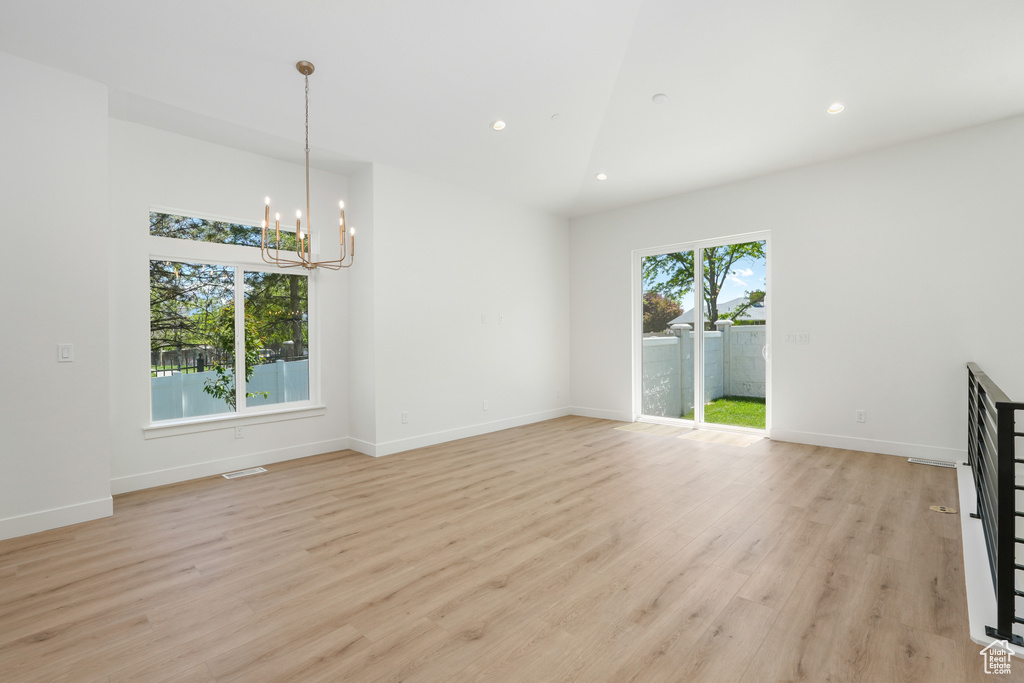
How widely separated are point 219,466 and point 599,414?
482cm

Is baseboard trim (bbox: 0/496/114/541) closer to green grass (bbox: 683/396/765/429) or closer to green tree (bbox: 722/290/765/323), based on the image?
green grass (bbox: 683/396/765/429)

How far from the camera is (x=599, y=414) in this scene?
7.04 meters

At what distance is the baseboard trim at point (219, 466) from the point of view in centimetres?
→ 387

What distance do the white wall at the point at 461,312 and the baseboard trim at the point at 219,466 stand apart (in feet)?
2.25

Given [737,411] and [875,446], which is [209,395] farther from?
[875,446]

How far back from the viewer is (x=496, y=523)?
3.14 metres

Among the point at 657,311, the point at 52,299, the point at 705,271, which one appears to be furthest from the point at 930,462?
the point at 52,299

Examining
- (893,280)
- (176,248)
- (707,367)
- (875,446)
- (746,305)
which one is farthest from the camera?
(707,367)

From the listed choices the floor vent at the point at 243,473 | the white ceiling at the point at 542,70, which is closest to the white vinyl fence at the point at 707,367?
the white ceiling at the point at 542,70

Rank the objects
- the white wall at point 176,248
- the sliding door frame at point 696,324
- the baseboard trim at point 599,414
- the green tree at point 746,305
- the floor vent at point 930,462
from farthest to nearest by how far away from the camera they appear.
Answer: the baseboard trim at point 599,414 → the green tree at point 746,305 → the sliding door frame at point 696,324 → the floor vent at point 930,462 → the white wall at point 176,248

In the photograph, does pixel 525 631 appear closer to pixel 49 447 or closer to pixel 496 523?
pixel 496 523

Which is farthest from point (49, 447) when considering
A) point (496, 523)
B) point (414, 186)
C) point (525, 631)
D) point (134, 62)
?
point (414, 186)

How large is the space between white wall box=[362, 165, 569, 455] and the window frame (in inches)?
29.8

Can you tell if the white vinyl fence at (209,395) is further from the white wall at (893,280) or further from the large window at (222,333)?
the white wall at (893,280)
